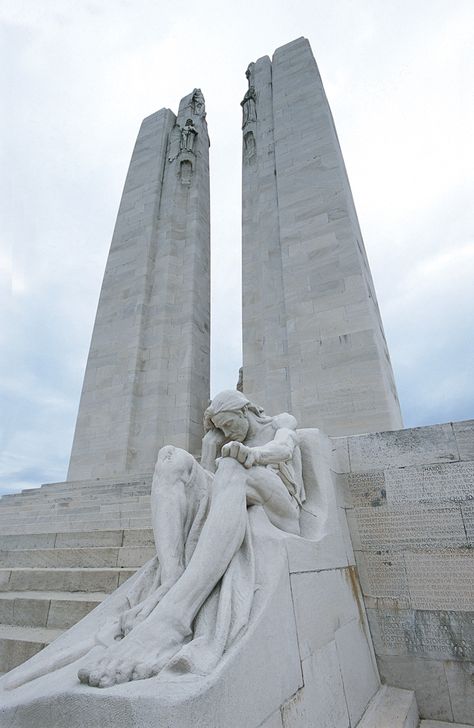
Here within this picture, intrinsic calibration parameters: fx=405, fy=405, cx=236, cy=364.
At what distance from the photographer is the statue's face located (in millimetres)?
3047

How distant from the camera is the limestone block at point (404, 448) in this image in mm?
3365

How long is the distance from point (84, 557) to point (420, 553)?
9.40 ft

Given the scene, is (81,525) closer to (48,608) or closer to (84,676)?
(48,608)

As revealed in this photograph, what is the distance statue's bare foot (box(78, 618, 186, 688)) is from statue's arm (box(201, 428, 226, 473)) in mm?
1348

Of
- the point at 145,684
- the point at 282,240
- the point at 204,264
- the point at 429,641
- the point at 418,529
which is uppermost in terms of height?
the point at 204,264

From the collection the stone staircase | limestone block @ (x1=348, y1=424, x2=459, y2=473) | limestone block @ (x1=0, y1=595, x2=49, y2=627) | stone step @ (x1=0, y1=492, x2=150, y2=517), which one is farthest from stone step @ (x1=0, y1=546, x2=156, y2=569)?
limestone block @ (x1=348, y1=424, x2=459, y2=473)

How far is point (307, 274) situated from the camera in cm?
891

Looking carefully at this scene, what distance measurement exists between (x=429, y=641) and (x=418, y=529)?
0.73 metres

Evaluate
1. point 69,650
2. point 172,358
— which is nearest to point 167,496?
point 69,650

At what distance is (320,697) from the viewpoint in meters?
1.97

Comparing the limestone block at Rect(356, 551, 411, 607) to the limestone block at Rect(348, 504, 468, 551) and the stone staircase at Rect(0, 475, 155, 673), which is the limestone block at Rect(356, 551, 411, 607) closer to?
the limestone block at Rect(348, 504, 468, 551)

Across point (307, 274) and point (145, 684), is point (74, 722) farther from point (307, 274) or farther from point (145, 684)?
point (307, 274)

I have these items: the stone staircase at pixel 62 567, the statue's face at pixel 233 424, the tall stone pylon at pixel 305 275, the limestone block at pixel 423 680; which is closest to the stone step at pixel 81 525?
the stone staircase at pixel 62 567

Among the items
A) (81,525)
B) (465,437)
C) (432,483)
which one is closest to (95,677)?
(432,483)
